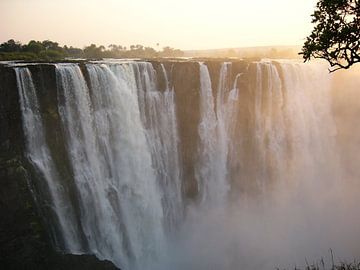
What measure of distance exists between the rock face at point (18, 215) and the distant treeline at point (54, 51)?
9507 mm

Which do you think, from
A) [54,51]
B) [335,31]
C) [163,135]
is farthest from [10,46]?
[335,31]

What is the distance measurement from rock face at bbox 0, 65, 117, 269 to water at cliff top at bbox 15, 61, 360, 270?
47 cm

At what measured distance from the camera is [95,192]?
17891 millimetres

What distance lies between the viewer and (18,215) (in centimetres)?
1564

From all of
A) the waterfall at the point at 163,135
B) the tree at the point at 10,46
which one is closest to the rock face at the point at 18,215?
the waterfall at the point at 163,135

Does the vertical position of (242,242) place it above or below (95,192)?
below

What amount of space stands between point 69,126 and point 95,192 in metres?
2.87

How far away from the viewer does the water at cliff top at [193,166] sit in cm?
1747

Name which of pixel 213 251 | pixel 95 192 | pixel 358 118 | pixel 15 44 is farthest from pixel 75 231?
pixel 15 44

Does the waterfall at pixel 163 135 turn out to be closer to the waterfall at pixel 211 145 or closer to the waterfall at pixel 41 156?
the waterfall at pixel 211 145

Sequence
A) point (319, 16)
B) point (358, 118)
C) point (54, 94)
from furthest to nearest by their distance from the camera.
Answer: point (358, 118) → point (54, 94) → point (319, 16)

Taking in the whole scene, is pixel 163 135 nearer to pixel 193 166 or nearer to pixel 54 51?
pixel 193 166

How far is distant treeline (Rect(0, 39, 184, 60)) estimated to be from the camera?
92.2 ft

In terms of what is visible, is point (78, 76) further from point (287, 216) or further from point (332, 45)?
point (287, 216)
